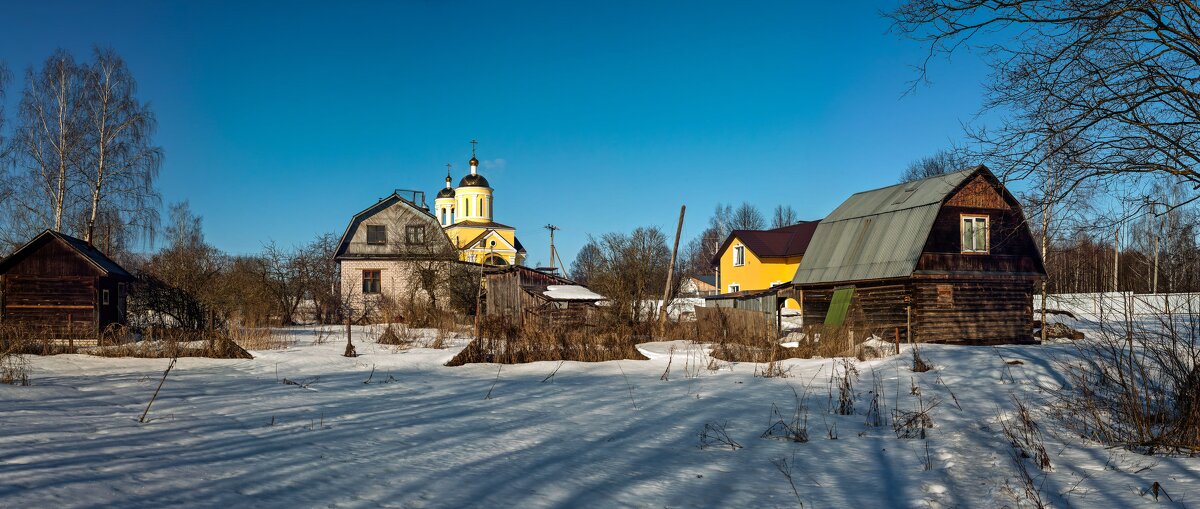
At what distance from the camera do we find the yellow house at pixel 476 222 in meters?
56.1

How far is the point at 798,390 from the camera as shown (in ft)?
37.0

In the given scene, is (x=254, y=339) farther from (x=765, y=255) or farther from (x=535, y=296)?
(x=765, y=255)

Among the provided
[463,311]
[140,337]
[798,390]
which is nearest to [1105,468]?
[798,390]

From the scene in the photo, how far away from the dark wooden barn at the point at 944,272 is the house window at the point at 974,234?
0.03 meters

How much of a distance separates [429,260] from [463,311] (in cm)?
333

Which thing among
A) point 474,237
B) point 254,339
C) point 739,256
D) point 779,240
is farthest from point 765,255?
point 474,237

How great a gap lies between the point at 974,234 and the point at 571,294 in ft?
42.4

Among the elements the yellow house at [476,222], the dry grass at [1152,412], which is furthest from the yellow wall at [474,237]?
the dry grass at [1152,412]

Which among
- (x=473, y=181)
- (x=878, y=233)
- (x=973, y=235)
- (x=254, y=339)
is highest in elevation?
(x=473, y=181)

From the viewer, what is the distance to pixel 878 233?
2303 cm

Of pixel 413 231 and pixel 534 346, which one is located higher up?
pixel 413 231

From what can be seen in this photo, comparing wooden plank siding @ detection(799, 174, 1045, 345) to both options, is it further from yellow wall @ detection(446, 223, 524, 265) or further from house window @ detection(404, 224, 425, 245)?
yellow wall @ detection(446, 223, 524, 265)

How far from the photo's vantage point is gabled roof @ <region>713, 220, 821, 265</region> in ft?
125

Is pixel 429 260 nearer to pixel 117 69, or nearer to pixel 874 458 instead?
pixel 117 69
